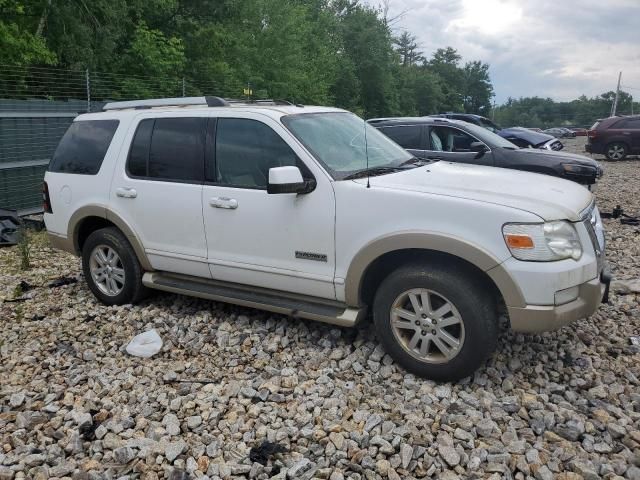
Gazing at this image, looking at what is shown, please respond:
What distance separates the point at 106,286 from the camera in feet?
17.5

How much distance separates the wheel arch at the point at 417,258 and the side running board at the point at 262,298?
5.3 inches

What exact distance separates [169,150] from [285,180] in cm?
152

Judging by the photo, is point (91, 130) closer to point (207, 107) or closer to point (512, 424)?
point (207, 107)

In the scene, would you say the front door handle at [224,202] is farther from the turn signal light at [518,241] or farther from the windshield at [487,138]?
the windshield at [487,138]

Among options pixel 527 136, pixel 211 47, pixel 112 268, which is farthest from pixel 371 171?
pixel 211 47

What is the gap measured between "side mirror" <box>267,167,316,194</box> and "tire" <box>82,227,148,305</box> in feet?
6.34

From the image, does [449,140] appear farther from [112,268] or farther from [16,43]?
[16,43]

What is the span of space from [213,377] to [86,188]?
94.2 inches

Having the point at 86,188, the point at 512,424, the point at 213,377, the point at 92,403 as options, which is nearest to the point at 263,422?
the point at 213,377

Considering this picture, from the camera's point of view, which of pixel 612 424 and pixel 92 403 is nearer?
pixel 612 424

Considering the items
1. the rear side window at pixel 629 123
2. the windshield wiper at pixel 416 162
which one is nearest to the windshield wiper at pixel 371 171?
the windshield wiper at pixel 416 162

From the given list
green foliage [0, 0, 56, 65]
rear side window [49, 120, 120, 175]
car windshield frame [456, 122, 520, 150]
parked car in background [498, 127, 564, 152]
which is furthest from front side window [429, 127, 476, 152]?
green foliage [0, 0, 56, 65]

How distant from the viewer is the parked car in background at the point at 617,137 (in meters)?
19.5

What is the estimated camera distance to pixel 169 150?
15.5ft
